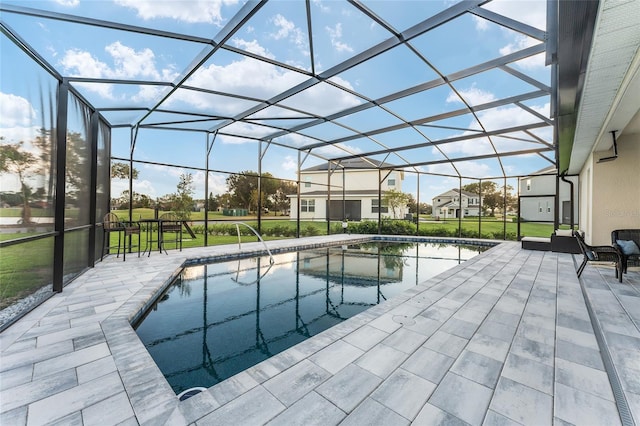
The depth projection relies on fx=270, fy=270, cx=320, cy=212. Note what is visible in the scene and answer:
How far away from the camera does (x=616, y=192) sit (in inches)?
224

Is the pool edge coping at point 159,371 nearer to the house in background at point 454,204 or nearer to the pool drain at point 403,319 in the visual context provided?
the pool drain at point 403,319

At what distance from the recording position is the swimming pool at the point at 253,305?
2664 millimetres

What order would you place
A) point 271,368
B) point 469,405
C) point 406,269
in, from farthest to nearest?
point 406,269 → point 271,368 → point 469,405

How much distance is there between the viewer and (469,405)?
162cm

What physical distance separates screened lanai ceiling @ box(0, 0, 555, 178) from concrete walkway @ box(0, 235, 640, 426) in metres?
2.75

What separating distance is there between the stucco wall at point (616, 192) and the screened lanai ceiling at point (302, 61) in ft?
5.08

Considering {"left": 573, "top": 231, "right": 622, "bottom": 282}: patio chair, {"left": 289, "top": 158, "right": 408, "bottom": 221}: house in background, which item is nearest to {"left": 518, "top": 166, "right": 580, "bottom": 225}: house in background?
{"left": 573, "top": 231, "right": 622, "bottom": 282}: patio chair

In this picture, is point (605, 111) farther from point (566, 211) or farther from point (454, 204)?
point (454, 204)

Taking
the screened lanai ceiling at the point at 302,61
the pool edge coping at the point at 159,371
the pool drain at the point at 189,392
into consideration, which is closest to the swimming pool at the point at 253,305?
the pool drain at the point at 189,392

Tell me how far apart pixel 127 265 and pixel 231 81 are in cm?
423

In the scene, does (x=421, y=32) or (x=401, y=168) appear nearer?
(x=421, y=32)

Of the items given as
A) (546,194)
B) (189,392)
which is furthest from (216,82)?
(546,194)

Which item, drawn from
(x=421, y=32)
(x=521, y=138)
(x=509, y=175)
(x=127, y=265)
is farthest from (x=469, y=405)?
(x=509, y=175)

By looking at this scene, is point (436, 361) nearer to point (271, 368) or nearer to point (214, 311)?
point (271, 368)
